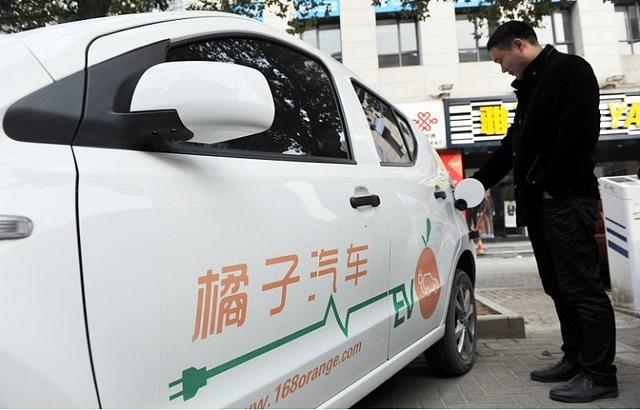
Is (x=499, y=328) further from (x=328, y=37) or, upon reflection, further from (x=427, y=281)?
(x=328, y=37)

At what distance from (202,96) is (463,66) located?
15.5 meters

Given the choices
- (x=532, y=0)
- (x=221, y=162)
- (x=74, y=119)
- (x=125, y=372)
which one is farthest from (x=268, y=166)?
(x=532, y=0)

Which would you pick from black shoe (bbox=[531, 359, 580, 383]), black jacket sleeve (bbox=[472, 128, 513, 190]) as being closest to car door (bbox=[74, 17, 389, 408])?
black shoe (bbox=[531, 359, 580, 383])

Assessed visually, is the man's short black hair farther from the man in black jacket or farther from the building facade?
the building facade

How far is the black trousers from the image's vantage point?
8.70ft

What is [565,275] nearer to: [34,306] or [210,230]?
[210,230]

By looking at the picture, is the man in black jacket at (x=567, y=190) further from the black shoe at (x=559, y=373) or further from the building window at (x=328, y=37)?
the building window at (x=328, y=37)

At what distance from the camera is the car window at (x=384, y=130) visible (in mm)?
2467

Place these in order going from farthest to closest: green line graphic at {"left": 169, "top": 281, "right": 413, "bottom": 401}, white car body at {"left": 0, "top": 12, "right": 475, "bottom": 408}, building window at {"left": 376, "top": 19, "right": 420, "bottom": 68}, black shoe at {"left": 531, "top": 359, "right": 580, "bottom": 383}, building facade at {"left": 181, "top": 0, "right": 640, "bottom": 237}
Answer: building window at {"left": 376, "top": 19, "right": 420, "bottom": 68} < building facade at {"left": 181, "top": 0, "right": 640, "bottom": 237} < black shoe at {"left": 531, "top": 359, "right": 580, "bottom": 383} < green line graphic at {"left": 169, "top": 281, "right": 413, "bottom": 401} < white car body at {"left": 0, "top": 12, "right": 475, "bottom": 408}

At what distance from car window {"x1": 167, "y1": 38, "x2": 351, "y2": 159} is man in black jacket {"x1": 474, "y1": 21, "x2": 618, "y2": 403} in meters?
1.24

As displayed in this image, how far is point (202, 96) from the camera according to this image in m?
1.19

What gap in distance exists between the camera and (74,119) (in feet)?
3.75

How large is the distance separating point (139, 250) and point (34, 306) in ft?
0.81

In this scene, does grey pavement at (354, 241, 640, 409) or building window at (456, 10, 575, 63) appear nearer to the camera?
grey pavement at (354, 241, 640, 409)
